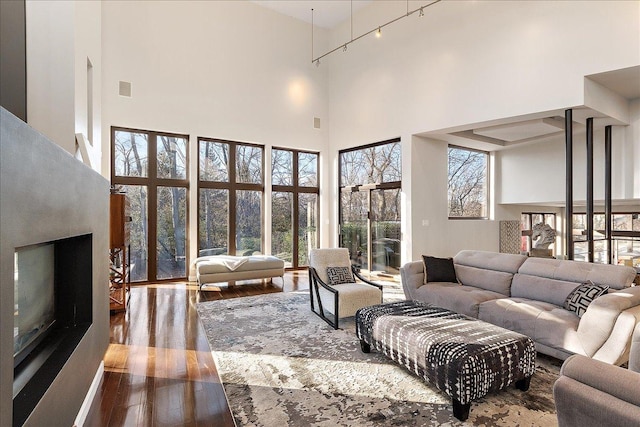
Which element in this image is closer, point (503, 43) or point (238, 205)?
point (503, 43)

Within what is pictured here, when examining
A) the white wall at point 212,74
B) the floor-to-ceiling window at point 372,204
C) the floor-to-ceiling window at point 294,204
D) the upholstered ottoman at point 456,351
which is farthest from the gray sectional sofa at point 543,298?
the white wall at point 212,74

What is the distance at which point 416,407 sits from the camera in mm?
2301

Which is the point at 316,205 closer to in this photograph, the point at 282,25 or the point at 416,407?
the point at 282,25

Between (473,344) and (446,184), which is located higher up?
(446,184)

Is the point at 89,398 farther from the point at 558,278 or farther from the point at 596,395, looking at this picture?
the point at 558,278

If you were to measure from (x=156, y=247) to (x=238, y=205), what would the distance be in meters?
1.82

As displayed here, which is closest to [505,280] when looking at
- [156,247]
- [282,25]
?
[156,247]

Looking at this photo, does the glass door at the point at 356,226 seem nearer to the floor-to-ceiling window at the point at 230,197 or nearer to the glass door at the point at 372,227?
the glass door at the point at 372,227

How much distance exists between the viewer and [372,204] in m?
7.48

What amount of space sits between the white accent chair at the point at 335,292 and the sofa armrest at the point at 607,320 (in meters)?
1.98

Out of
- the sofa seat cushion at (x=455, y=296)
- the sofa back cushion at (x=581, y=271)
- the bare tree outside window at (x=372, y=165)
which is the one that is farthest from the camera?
the bare tree outside window at (x=372, y=165)

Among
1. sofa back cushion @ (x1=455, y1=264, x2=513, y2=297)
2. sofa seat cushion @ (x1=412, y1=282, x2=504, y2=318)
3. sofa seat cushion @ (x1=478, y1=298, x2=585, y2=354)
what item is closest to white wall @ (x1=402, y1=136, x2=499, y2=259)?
sofa back cushion @ (x1=455, y1=264, x2=513, y2=297)

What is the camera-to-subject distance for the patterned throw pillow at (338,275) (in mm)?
4410

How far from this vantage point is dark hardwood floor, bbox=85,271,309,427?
87.3 inches
